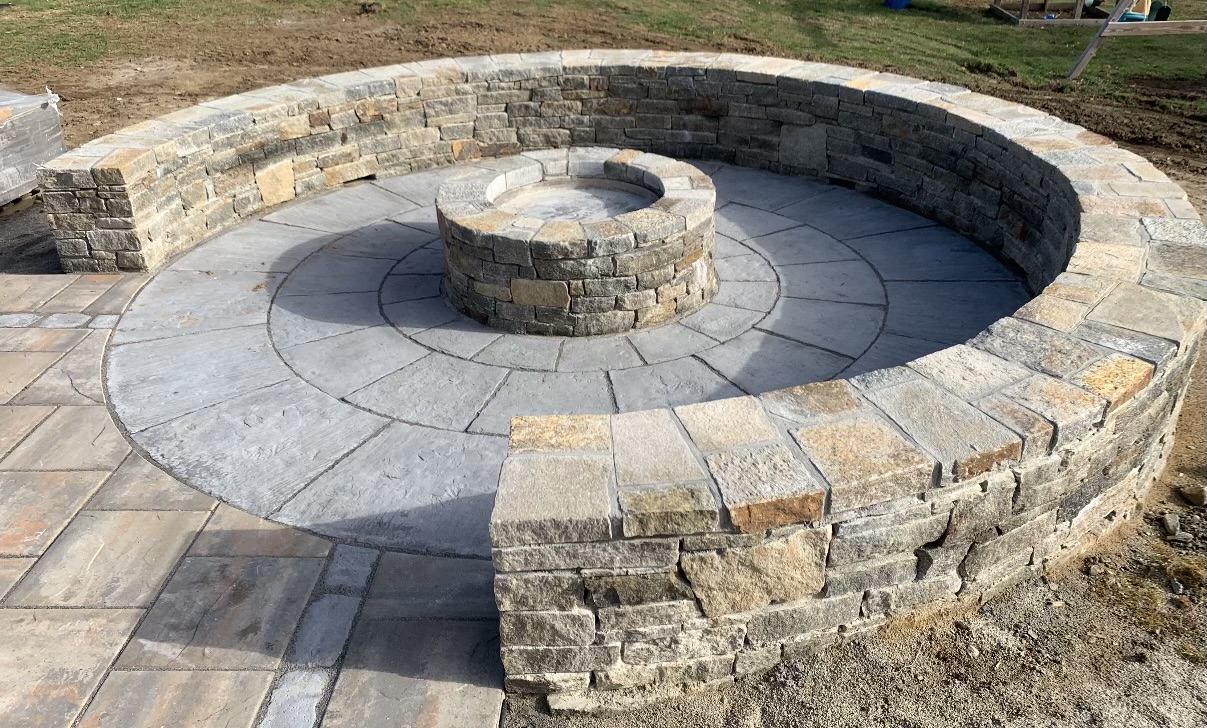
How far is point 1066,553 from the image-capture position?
3.86 meters

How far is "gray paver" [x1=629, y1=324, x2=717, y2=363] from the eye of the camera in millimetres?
5543

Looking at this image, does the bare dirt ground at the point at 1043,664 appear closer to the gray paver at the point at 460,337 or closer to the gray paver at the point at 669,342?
the gray paver at the point at 669,342

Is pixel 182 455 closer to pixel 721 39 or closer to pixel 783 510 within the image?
pixel 783 510

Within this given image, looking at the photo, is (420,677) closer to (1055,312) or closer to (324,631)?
(324,631)

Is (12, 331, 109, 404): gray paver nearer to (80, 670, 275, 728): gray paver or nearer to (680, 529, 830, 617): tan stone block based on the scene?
(80, 670, 275, 728): gray paver

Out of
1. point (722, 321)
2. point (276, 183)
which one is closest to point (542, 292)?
point (722, 321)

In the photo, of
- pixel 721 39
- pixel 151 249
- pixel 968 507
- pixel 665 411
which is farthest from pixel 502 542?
pixel 721 39

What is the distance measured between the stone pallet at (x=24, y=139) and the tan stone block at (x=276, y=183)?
7.82 ft

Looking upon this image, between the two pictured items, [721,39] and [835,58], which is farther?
[721,39]

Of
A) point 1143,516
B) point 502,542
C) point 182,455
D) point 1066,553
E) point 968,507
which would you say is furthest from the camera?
point 182,455

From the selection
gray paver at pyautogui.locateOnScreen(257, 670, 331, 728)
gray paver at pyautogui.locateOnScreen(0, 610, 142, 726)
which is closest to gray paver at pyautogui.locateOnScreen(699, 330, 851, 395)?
gray paver at pyautogui.locateOnScreen(257, 670, 331, 728)

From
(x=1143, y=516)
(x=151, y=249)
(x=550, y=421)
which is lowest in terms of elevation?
(x=1143, y=516)

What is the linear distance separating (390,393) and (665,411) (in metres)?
2.32

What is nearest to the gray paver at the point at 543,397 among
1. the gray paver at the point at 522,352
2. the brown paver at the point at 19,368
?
the gray paver at the point at 522,352
